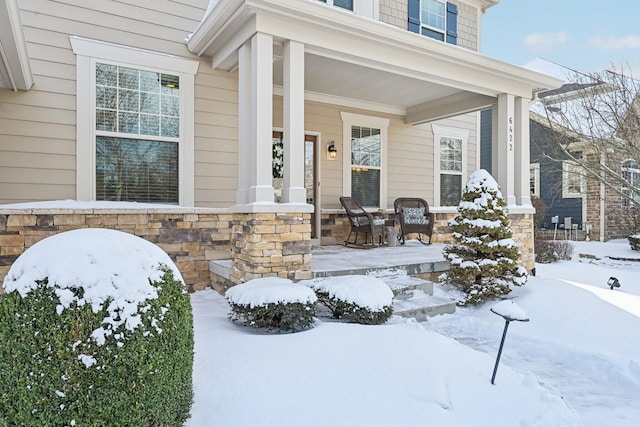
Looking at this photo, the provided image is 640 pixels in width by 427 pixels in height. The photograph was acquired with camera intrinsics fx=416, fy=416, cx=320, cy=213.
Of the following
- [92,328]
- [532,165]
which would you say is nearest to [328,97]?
[92,328]

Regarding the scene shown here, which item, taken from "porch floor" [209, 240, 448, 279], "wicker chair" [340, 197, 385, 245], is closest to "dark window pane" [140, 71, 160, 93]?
"porch floor" [209, 240, 448, 279]

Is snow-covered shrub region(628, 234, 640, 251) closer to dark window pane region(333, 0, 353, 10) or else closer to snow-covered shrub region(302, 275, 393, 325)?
dark window pane region(333, 0, 353, 10)

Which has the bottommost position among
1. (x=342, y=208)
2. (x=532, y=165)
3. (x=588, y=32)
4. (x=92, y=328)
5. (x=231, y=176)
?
(x=92, y=328)

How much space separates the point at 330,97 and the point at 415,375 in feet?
18.8

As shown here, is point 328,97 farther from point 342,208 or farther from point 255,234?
point 255,234

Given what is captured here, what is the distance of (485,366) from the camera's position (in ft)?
9.59

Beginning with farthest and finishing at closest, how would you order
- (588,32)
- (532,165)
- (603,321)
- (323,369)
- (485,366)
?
(588,32) → (532,165) → (603,321) → (485,366) → (323,369)

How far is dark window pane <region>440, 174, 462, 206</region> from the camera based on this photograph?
9.02m

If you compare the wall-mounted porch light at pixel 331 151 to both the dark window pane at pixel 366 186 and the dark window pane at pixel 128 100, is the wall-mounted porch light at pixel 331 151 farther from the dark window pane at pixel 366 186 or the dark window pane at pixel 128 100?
the dark window pane at pixel 128 100

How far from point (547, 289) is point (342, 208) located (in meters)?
3.59

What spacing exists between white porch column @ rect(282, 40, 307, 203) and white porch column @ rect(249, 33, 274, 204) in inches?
7.7

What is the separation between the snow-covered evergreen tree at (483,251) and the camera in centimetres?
495

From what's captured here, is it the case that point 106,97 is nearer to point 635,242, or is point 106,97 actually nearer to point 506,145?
point 506,145

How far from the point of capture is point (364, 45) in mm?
5082
